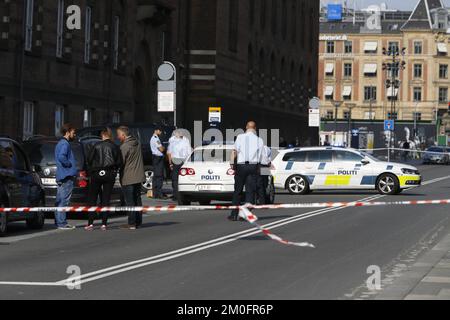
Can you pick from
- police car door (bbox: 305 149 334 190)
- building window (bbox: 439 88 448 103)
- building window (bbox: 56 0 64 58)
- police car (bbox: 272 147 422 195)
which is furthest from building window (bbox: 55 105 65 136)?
building window (bbox: 439 88 448 103)

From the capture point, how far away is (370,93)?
146m

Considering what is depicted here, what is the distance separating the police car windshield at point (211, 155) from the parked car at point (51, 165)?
4.05 m

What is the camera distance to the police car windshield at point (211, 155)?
1062 inches

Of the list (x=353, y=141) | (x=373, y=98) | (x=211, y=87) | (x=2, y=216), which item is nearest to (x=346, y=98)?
(x=373, y=98)

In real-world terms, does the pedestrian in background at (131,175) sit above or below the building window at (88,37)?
below

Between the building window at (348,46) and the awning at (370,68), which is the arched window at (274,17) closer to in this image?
the building window at (348,46)

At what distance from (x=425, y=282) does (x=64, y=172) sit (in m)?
9.33

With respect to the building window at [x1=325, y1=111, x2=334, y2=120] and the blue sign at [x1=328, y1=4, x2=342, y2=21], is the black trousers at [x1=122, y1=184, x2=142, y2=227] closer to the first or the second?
the building window at [x1=325, y1=111, x2=334, y2=120]


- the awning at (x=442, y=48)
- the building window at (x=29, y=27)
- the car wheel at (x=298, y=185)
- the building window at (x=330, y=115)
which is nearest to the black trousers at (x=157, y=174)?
the car wheel at (x=298, y=185)

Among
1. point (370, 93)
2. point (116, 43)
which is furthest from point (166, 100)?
point (370, 93)

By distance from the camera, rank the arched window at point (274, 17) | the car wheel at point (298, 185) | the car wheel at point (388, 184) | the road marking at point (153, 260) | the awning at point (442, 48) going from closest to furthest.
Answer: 1. the road marking at point (153, 260)
2. the car wheel at point (388, 184)
3. the car wheel at point (298, 185)
4. the arched window at point (274, 17)
5. the awning at point (442, 48)

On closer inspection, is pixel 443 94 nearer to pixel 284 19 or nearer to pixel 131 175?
pixel 284 19

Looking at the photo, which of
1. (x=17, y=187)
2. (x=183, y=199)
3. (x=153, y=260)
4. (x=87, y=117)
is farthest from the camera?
(x=87, y=117)
